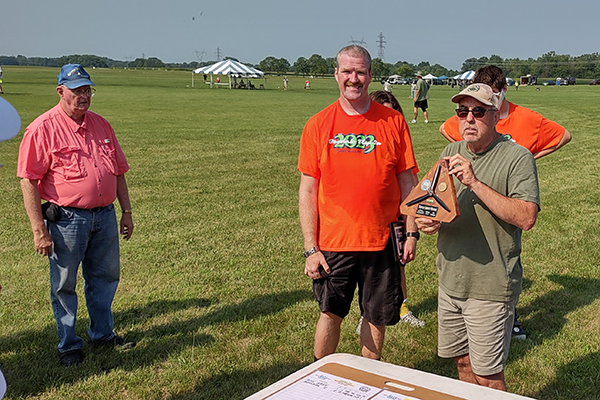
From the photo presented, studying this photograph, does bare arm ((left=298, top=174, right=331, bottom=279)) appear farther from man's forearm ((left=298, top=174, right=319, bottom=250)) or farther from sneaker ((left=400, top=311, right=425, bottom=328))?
sneaker ((left=400, top=311, right=425, bottom=328))

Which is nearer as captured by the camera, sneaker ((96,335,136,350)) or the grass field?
the grass field

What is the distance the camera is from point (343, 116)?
348 centimetres

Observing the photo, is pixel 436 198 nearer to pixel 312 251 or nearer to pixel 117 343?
pixel 312 251

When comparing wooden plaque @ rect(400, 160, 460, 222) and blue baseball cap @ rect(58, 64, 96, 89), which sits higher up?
blue baseball cap @ rect(58, 64, 96, 89)

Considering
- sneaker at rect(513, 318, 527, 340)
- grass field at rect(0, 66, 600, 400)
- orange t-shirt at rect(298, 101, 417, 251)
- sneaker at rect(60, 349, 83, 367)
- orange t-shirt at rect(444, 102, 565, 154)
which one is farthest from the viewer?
sneaker at rect(513, 318, 527, 340)

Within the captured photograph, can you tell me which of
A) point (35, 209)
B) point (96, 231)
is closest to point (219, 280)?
point (96, 231)

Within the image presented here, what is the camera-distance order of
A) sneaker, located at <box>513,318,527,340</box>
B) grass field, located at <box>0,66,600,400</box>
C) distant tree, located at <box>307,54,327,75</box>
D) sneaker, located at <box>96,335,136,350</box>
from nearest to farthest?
grass field, located at <box>0,66,600,400</box> → sneaker, located at <box>96,335,136,350</box> → sneaker, located at <box>513,318,527,340</box> → distant tree, located at <box>307,54,327,75</box>

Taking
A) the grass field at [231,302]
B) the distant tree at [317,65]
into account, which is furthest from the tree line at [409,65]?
the grass field at [231,302]

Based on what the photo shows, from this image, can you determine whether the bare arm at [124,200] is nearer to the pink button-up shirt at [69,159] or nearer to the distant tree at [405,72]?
the pink button-up shirt at [69,159]

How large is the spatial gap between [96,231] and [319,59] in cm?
13346

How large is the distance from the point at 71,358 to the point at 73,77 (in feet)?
7.20

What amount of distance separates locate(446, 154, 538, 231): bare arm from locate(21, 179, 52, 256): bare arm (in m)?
3.02

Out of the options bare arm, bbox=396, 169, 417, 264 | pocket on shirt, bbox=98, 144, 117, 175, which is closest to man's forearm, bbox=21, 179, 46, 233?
pocket on shirt, bbox=98, 144, 117, 175

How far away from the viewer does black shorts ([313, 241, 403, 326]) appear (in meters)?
3.55
